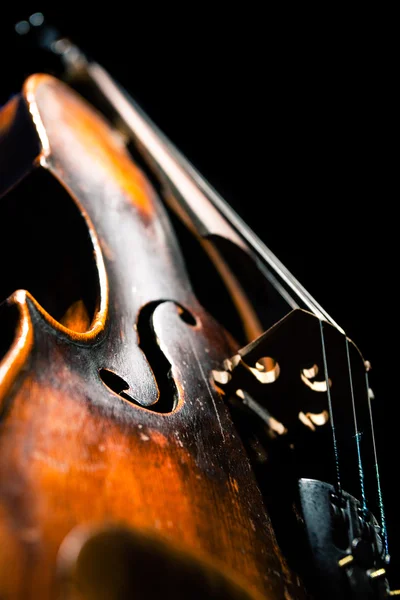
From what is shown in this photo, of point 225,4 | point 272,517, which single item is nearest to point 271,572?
point 272,517

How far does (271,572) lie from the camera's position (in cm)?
42

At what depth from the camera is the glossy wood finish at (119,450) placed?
12.1 inches

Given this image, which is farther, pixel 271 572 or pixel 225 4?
pixel 225 4

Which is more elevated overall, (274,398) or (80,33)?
(80,33)

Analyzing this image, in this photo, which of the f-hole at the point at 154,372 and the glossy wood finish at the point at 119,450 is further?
the f-hole at the point at 154,372

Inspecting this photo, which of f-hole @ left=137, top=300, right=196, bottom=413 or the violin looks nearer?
the violin

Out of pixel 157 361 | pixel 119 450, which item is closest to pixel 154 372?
pixel 157 361

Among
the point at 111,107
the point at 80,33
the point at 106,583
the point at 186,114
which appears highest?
the point at 80,33

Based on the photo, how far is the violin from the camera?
0.33 metres

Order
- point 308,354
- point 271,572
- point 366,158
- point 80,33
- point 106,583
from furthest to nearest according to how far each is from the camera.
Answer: point 80,33
point 366,158
point 308,354
point 271,572
point 106,583

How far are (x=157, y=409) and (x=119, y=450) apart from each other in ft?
0.36

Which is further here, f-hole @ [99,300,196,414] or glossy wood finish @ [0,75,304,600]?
f-hole @ [99,300,196,414]

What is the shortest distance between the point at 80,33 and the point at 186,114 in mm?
748

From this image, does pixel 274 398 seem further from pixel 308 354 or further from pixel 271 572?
pixel 271 572
